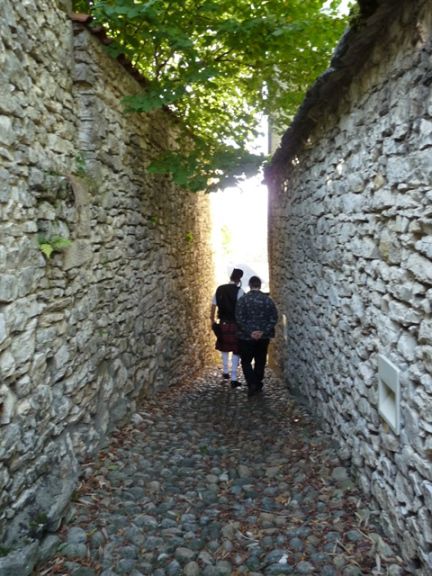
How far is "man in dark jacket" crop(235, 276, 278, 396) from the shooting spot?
5945mm

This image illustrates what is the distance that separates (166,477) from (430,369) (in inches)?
86.3

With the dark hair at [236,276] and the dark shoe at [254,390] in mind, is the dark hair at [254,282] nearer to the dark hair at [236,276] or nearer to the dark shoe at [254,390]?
the dark hair at [236,276]

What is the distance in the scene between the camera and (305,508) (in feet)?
10.6

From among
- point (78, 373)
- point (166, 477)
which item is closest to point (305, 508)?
point (166, 477)

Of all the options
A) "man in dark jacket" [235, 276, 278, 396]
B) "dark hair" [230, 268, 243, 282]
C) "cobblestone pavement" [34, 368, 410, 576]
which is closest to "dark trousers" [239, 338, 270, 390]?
"man in dark jacket" [235, 276, 278, 396]

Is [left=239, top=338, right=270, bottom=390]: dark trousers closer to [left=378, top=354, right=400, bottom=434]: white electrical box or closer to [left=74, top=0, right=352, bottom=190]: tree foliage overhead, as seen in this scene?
[left=74, top=0, right=352, bottom=190]: tree foliage overhead

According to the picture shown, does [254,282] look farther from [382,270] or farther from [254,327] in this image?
[382,270]

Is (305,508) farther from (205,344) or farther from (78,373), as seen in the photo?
(205,344)

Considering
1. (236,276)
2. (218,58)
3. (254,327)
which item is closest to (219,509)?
(254,327)

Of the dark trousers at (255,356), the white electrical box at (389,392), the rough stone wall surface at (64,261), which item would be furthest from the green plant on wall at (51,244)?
the dark trousers at (255,356)

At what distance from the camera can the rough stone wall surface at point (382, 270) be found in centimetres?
226

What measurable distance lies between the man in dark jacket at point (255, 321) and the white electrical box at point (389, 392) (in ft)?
10.2

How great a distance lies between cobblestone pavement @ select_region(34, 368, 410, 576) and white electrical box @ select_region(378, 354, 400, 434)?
65cm

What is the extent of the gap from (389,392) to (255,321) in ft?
10.6
